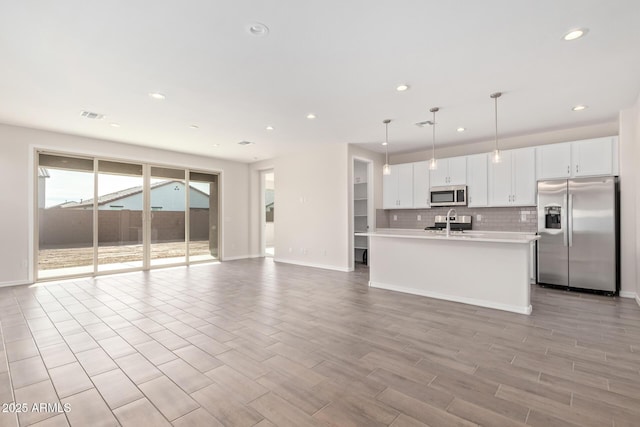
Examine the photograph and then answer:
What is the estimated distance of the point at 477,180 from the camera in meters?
6.00

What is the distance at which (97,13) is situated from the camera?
2273 mm

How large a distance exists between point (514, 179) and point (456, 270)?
106 inches

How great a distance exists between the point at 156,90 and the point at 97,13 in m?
1.42

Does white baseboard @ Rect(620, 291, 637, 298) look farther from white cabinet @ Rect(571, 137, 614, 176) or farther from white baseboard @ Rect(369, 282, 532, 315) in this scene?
white baseboard @ Rect(369, 282, 532, 315)

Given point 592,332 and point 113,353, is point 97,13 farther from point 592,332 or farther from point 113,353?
point 592,332

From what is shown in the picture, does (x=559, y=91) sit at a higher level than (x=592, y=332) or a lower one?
higher

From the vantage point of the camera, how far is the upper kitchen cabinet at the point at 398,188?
6930mm

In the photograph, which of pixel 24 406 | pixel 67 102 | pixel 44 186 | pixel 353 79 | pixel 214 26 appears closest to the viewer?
pixel 24 406

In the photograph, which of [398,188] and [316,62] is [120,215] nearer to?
[316,62]

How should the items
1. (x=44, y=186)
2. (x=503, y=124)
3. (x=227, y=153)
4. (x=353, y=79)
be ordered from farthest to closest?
(x=227, y=153) → (x=44, y=186) → (x=503, y=124) → (x=353, y=79)

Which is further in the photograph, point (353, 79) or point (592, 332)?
point (353, 79)

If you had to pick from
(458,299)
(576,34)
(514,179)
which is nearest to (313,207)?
(458,299)

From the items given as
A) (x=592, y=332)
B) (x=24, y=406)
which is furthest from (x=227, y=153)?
(x=592, y=332)

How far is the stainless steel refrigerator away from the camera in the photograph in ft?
14.7
